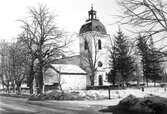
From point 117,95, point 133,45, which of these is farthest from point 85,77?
point 133,45

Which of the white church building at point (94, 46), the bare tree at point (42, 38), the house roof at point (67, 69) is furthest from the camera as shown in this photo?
the white church building at point (94, 46)

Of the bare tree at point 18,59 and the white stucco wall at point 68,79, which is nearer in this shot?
the bare tree at point 18,59

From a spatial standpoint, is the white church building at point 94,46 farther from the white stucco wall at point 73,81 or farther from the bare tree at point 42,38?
the bare tree at point 42,38

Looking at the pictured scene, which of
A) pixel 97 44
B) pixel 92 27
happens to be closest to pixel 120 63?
pixel 97 44

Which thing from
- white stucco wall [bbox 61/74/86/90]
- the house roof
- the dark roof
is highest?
the dark roof

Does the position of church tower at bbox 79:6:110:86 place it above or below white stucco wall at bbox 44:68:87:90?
above

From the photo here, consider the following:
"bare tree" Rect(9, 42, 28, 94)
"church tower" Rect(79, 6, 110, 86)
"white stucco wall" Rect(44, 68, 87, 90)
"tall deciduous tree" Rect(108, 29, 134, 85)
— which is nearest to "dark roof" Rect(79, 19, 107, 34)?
"church tower" Rect(79, 6, 110, 86)

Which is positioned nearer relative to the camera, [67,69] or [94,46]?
[67,69]

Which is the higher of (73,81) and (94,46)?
(94,46)

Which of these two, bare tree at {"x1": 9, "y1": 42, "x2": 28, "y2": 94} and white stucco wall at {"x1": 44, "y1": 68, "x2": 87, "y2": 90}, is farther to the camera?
white stucco wall at {"x1": 44, "y1": 68, "x2": 87, "y2": 90}

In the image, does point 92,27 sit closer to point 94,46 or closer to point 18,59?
point 94,46

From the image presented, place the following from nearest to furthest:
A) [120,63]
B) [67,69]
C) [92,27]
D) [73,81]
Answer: [120,63]
[73,81]
[67,69]
[92,27]

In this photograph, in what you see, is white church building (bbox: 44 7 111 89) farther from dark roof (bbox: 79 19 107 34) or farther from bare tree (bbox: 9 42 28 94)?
bare tree (bbox: 9 42 28 94)

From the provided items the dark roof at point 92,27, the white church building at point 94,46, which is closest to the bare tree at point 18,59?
the white church building at point 94,46
